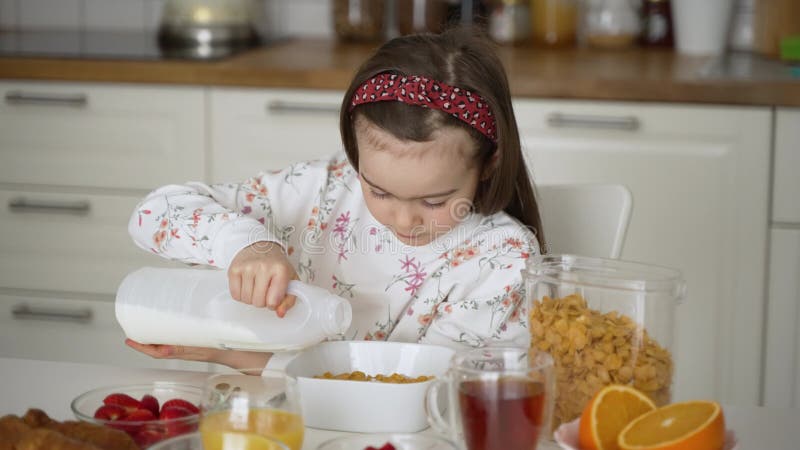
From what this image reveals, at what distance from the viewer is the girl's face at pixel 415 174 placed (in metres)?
1.22

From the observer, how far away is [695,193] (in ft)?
6.82

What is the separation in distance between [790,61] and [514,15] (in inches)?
26.3

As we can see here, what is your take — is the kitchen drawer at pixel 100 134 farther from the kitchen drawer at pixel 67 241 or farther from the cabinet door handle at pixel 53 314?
the cabinet door handle at pixel 53 314

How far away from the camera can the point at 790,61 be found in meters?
2.24

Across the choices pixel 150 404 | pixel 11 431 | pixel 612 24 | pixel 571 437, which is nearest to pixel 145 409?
pixel 150 404

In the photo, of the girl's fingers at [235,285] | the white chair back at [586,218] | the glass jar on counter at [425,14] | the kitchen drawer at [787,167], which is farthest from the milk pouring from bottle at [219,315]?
the glass jar on counter at [425,14]

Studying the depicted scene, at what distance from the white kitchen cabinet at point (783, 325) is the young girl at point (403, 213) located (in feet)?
2.79

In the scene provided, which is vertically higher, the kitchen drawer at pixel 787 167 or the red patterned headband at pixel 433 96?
the red patterned headband at pixel 433 96

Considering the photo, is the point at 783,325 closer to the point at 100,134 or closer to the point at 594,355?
the point at 594,355

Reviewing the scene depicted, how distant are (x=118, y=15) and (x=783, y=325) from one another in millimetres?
1834

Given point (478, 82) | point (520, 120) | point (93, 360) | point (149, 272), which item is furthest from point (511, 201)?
point (93, 360)

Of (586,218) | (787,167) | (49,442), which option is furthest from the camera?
(787,167)

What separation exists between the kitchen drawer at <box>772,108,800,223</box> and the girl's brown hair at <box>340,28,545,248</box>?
844 millimetres

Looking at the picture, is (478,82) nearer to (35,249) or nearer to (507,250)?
(507,250)
